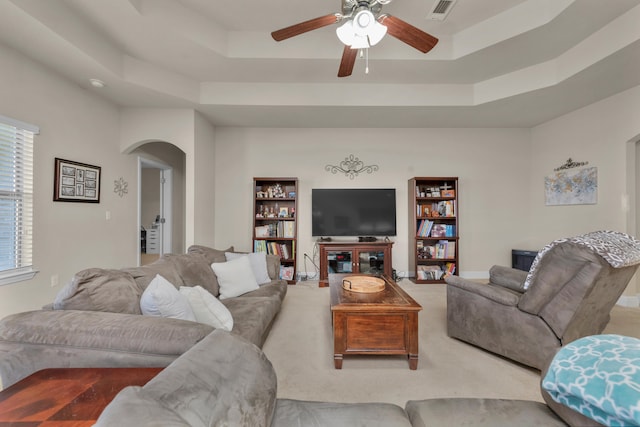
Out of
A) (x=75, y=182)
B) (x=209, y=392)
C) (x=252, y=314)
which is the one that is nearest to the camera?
(x=209, y=392)

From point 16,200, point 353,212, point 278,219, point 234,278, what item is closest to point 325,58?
point 353,212

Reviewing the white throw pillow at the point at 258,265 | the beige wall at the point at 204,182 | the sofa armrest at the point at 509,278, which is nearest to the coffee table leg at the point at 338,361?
the white throw pillow at the point at 258,265

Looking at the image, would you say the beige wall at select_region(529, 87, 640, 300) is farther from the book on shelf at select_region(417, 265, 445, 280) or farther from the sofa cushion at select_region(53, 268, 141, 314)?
the sofa cushion at select_region(53, 268, 141, 314)

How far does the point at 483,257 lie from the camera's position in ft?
14.9

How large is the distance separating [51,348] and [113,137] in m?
3.33

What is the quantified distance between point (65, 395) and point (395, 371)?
1.83 m

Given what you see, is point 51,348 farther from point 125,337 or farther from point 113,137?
point 113,137

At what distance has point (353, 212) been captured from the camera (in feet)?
14.2

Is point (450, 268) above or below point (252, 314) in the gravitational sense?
below

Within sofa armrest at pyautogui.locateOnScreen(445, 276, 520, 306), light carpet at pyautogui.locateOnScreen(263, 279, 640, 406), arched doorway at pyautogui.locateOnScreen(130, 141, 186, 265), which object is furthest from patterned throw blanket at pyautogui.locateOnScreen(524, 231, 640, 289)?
arched doorway at pyautogui.locateOnScreen(130, 141, 186, 265)

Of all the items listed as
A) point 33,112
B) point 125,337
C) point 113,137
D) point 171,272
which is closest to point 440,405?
point 125,337

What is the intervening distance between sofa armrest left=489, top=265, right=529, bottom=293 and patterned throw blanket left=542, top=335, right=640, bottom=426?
149cm

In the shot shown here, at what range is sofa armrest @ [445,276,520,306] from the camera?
1.96m

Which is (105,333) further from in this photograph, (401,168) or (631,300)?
(631,300)
